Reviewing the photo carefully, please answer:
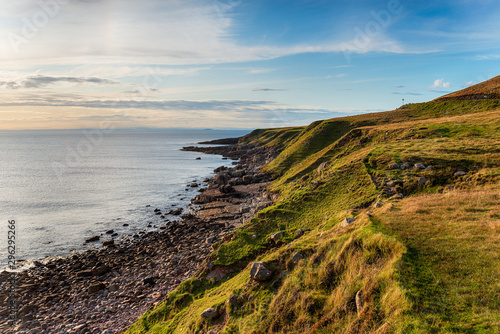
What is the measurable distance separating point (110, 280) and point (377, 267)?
24.4 metres

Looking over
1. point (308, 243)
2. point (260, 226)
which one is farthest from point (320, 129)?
point (308, 243)

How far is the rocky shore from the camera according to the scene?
19609 mm

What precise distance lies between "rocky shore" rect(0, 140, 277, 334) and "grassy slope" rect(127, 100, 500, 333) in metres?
5.76

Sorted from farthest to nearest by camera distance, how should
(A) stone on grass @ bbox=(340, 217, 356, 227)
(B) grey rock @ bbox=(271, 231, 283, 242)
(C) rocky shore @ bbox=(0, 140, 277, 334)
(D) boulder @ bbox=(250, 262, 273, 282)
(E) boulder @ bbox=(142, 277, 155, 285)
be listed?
(E) boulder @ bbox=(142, 277, 155, 285) < (C) rocky shore @ bbox=(0, 140, 277, 334) < (B) grey rock @ bbox=(271, 231, 283, 242) < (A) stone on grass @ bbox=(340, 217, 356, 227) < (D) boulder @ bbox=(250, 262, 273, 282)

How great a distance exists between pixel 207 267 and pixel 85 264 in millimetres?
18660

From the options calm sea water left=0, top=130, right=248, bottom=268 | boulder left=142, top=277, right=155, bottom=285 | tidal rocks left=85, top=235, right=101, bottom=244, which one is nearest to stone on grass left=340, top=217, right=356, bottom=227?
boulder left=142, top=277, right=155, bottom=285

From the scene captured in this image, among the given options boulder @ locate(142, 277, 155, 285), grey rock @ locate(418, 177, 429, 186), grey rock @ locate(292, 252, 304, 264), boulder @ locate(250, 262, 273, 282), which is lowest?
boulder @ locate(142, 277, 155, 285)

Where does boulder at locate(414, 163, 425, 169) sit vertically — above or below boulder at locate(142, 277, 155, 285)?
above

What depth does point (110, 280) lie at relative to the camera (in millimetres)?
25094

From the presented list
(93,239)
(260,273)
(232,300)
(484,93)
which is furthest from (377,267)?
(484,93)

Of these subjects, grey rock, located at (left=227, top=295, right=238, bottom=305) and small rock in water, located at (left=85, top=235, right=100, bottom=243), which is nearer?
grey rock, located at (left=227, top=295, right=238, bottom=305)

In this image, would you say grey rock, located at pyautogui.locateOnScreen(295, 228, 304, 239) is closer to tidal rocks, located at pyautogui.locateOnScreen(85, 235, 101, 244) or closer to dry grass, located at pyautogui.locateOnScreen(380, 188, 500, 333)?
dry grass, located at pyautogui.locateOnScreen(380, 188, 500, 333)

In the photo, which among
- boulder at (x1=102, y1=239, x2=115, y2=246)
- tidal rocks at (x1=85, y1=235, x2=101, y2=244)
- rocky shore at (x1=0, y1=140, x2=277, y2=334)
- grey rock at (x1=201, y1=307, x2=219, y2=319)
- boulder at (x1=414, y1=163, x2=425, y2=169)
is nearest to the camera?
grey rock at (x1=201, y1=307, x2=219, y2=319)

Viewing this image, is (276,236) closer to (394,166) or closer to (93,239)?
(394,166)
